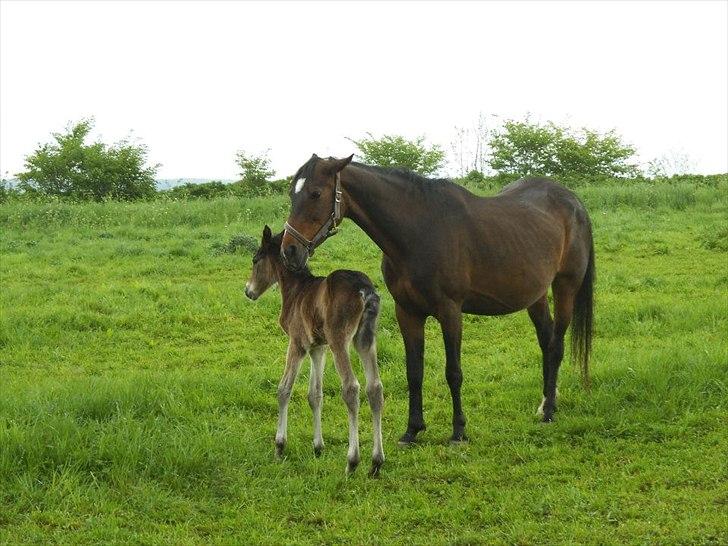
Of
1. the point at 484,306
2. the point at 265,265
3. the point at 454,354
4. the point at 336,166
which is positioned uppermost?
the point at 336,166

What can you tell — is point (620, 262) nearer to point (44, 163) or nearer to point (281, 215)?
point (281, 215)

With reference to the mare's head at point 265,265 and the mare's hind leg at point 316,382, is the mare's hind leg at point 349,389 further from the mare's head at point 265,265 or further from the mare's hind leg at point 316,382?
the mare's head at point 265,265

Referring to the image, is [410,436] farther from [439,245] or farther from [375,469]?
[439,245]

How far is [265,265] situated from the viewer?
6.19 m

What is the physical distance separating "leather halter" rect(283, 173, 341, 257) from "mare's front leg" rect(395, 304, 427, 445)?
1023 mm

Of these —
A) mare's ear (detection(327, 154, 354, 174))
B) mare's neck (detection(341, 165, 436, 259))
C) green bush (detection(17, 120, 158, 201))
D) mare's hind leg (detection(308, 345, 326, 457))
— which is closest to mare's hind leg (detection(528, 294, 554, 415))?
mare's neck (detection(341, 165, 436, 259))

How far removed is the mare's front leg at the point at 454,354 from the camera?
20.1 feet

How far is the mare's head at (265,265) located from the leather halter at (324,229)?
55 centimetres

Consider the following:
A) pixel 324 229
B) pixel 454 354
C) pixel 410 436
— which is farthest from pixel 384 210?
pixel 410 436

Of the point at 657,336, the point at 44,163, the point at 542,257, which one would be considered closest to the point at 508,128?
the point at 44,163

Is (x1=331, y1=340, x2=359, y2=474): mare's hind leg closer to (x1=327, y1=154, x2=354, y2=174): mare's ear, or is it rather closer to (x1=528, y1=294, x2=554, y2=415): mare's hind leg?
(x1=327, y1=154, x2=354, y2=174): mare's ear

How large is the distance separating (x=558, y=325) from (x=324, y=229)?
111 inches

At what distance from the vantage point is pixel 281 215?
19.1 m

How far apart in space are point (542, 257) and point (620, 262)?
7.71m
